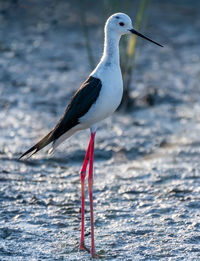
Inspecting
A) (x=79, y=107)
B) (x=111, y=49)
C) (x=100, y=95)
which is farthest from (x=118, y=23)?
(x=79, y=107)

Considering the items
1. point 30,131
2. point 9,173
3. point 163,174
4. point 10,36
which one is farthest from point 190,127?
point 10,36

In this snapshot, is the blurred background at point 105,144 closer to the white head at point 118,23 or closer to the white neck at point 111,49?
the white neck at point 111,49

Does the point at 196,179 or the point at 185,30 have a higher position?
the point at 185,30

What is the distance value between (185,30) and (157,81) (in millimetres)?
2391

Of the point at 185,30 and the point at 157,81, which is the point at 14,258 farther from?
the point at 185,30

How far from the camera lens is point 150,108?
24.1 feet

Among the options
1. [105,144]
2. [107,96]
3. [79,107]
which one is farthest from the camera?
[105,144]

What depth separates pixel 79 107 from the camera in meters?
4.13

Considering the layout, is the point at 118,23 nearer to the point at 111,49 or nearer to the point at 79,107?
the point at 111,49

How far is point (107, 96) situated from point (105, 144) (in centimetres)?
232

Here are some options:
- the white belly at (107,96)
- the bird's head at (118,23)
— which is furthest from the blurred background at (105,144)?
the bird's head at (118,23)

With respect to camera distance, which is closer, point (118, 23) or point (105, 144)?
point (118, 23)

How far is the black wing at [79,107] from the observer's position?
407 cm

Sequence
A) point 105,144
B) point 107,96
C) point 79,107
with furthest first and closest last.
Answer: point 105,144
point 79,107
point 107,96
